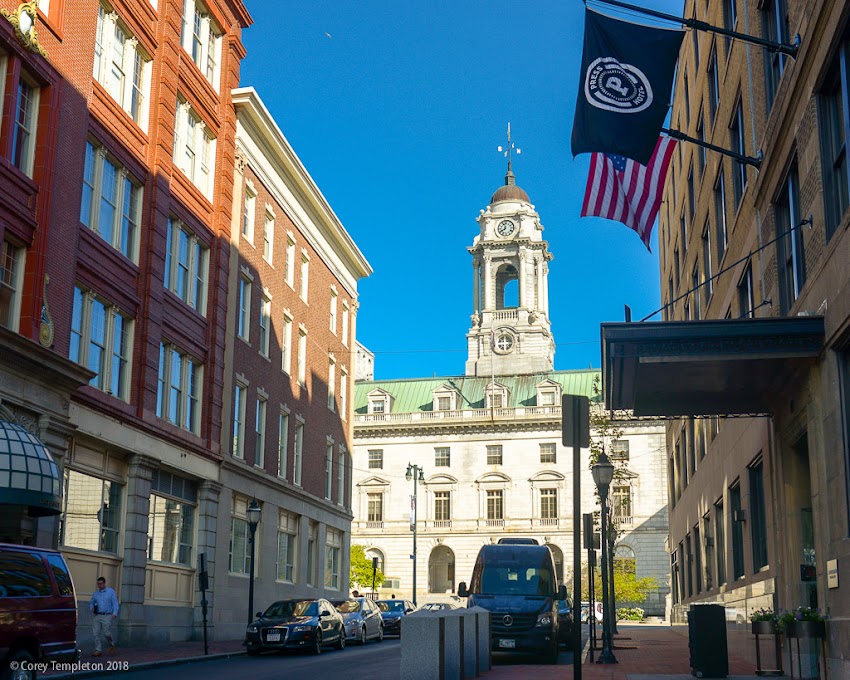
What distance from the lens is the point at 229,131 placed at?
3728 centimetres

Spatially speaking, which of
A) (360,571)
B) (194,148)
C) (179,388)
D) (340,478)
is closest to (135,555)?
(179,388)

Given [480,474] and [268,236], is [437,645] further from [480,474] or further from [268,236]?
[480,474]

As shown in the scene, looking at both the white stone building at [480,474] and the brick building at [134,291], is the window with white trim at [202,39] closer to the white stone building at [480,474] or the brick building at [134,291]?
the brick building at [134,291]

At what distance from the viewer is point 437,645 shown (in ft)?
50.1

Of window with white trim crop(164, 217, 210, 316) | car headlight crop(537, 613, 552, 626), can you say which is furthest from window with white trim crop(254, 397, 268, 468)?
car headlight crop(537, 613, 552, 626)

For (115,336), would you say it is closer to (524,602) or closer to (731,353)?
(524,602)

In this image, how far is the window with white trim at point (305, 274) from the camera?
47.0 meters

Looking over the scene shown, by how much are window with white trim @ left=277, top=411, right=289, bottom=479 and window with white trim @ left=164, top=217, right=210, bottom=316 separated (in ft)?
29.8

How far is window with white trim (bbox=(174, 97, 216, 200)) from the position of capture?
33469 millimetres

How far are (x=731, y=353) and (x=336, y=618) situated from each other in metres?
19.1

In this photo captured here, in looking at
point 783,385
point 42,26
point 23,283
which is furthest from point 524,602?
point 42,26

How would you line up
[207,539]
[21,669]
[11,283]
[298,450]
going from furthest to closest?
[298,450], [207,539], [11,283], [21,669]

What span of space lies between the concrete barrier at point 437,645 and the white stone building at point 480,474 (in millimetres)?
73302

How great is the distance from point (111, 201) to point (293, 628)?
12741 mm
